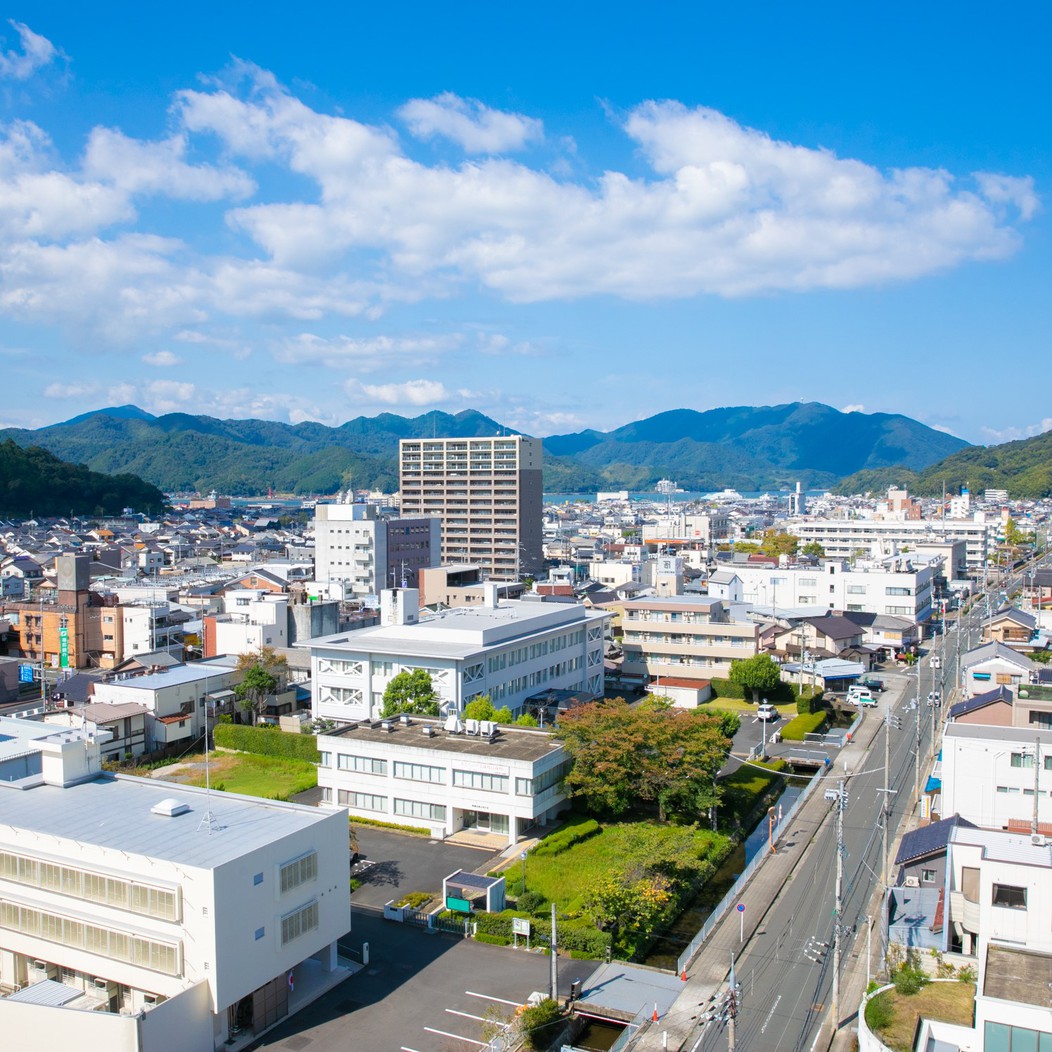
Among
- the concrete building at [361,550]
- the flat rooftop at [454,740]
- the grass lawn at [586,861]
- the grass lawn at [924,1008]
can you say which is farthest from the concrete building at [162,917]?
the concrete building at [361,550]

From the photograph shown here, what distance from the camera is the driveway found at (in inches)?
789

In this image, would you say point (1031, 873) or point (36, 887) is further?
point (36, 887)

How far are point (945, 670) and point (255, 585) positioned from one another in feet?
120

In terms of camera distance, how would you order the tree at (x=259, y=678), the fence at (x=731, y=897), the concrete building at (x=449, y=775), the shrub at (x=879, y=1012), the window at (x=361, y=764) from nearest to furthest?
the shrub at (x=879, y=1012) → the fence at (x=731, y=897) → the concrete building at (x=449, y=775) → the window at (x=361, y=764) → the tree at (x=259, y=678)

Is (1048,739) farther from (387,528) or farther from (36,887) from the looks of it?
(387,528)

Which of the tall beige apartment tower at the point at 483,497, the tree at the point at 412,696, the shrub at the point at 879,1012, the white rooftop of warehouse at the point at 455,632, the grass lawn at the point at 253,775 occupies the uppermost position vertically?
the tall beige apartment tower at the point at 483,497

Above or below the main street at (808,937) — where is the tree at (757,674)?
above

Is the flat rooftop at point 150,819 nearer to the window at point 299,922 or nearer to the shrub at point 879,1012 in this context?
the window at point 299,922

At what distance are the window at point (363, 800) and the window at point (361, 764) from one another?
2.02 ft

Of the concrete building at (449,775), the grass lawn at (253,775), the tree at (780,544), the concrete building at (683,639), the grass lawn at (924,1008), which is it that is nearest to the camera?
the grass lawn at (924,1008)

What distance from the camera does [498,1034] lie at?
14.1 metres

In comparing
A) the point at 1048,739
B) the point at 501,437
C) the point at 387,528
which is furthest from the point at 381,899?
the point at 501,437

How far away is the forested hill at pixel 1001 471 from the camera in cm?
14125

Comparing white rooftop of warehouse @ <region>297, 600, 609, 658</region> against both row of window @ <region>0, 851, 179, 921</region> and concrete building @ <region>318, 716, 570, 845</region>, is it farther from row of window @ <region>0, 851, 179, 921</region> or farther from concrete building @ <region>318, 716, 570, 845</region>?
row of window @ <region>0, 851, 179, 921</region>
